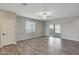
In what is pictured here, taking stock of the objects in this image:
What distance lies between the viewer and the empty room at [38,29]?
4184 mm

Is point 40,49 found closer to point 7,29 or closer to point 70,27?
point 7,29

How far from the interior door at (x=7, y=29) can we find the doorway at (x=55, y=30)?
206 inches

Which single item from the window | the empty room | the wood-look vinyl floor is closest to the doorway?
the empty room

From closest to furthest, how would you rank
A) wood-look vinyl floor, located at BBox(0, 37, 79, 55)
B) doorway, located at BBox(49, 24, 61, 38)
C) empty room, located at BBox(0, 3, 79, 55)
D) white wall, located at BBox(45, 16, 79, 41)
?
wood-look vinyl floor, located at BBox(0, 37, 79, 55)
empty room, located at BBox(0, 3, 79, 55)
white wall, located at BBox(45, 16, 79, 41)
doorway, located at BBox(49, 24, 61, 38)

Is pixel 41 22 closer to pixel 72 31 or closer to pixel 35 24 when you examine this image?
pixel 35 24

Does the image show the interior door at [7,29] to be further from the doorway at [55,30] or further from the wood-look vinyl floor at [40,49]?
the doorway at [55,30]

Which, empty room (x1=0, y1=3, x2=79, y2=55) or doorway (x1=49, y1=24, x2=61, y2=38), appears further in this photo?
doorway (x1=49, y1=24, x2=61, y2=38)

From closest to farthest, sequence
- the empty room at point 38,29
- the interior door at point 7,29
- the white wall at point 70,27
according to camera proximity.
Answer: the empty room at point 38,29 < the interior door at point 7,29 < the white wall at point 70,27

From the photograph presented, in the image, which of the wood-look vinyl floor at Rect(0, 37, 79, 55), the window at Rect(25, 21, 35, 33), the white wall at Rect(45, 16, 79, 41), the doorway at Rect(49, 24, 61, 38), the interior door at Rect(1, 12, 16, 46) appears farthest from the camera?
the doorway at Rect(49, 24, 61, 38)

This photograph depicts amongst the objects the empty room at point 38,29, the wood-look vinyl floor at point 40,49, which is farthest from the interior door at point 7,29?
the wood-look vinyl floor at point 40,49

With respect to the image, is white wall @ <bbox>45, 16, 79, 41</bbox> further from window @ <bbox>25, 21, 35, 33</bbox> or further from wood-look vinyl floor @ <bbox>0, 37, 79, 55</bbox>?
window @ <bbox>25, 21, 35, 33</bbox>

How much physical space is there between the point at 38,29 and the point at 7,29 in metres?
5.35

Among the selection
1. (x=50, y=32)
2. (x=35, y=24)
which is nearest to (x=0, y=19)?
(x=35, y=24)

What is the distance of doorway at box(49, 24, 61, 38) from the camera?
911 centimetres
